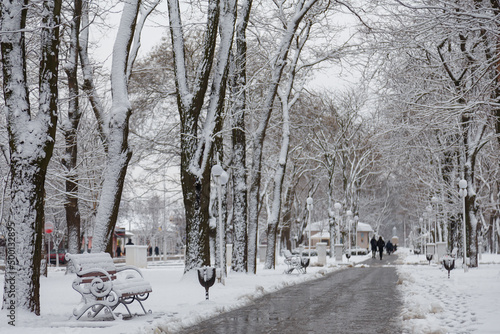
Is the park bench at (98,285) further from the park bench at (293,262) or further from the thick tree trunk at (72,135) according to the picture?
the park bench at (293,262)

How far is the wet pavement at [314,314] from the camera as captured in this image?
8977 millimetres

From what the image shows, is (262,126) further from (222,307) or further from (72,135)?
(222,307)

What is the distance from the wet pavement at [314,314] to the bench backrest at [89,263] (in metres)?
1.91

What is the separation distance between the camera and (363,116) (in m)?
45.2

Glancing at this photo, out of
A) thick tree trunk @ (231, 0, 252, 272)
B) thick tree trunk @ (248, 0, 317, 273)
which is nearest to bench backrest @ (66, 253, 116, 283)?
thick tree trunk @ (231, 0, 252, 272)

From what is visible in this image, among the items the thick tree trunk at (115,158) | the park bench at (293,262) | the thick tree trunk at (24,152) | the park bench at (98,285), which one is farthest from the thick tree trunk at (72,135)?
the thick tree trunk at (24,152)

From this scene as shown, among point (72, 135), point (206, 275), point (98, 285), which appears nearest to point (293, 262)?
point (72, 135)

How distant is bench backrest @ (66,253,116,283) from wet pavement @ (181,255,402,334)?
6.28 ft

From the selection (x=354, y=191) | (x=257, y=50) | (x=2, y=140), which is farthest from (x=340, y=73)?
(x=354, y=191)

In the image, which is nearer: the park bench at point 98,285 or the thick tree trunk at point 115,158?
the park bench at point 98,285

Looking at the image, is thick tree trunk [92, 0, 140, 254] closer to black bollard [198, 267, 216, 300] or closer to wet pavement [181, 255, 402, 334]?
black bollard [198, 267, 216, 300]

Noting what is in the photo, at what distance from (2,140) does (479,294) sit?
43.5ft

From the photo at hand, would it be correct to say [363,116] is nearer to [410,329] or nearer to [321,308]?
[321,308]

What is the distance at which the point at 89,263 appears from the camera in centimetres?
991
